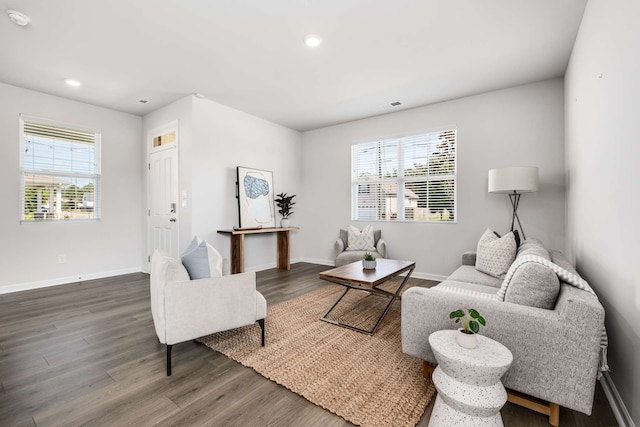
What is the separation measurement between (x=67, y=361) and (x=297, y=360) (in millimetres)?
1679

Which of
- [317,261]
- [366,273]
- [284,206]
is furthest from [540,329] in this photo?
[317,261]

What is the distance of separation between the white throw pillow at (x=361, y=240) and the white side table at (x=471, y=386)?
3.36 m

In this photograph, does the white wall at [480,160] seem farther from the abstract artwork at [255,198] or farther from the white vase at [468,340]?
the white vase at [468,340]

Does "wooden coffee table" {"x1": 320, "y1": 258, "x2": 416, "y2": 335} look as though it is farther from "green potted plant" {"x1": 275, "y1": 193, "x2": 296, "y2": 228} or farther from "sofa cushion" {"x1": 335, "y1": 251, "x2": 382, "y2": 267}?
"green potted plant" {"x1": 275, "y1": 193, "x2": 296, "y2": 228}

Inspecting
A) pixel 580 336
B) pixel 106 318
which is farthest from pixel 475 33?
pixel 106 318

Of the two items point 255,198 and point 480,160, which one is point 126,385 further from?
point 480,160

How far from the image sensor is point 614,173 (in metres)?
1.73

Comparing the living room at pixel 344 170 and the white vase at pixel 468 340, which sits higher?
the living room at pixel 344 170

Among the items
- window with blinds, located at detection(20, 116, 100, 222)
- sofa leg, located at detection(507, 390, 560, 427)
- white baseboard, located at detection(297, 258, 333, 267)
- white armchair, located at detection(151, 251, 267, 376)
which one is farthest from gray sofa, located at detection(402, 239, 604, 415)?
window with blinds, located at detection(20, 116, 100, 222)

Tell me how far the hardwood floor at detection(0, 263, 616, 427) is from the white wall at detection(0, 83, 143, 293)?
1.31 m

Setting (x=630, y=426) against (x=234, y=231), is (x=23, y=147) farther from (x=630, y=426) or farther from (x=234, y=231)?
(x=630, y=426)

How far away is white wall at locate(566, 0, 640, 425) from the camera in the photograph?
1.43m

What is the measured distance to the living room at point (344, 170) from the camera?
2.02 metres

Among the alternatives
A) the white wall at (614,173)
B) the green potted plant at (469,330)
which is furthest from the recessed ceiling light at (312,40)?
the green potted plant at (469,330)
